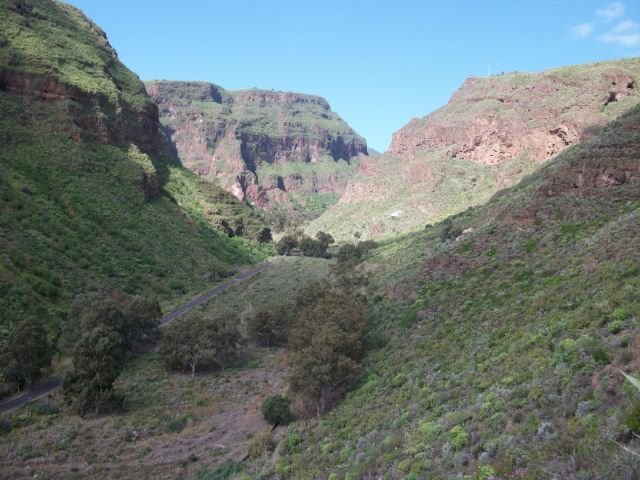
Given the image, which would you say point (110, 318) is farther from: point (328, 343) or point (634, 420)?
point (634, 420)

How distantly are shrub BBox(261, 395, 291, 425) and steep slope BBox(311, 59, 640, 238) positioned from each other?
70.2 metres

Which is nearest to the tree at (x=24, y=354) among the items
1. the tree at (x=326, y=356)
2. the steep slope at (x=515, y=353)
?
the tree at (x=326, y=356)

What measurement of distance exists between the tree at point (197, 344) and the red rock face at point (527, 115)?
67247mm

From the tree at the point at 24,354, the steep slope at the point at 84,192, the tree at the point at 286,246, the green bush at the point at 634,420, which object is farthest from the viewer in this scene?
the tree at the point at 286,246

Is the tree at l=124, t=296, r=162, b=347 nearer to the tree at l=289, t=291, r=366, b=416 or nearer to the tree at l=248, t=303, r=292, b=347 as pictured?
the tree at l=248, t=303, r=292, b=347

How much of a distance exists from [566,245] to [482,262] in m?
5.81

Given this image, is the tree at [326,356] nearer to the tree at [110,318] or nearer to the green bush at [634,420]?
the tree at [110,318]

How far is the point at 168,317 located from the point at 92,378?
758 inches

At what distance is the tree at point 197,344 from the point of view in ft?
114

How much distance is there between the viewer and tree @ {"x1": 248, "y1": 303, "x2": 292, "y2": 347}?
41853 millimetres

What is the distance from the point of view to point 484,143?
10975 centimetres

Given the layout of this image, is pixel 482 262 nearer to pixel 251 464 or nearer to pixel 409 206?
pixel 251 464

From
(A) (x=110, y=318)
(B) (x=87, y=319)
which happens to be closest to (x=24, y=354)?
(B) (x=87, y=319)

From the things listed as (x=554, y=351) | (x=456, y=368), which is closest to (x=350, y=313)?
(x=456, y=368)
